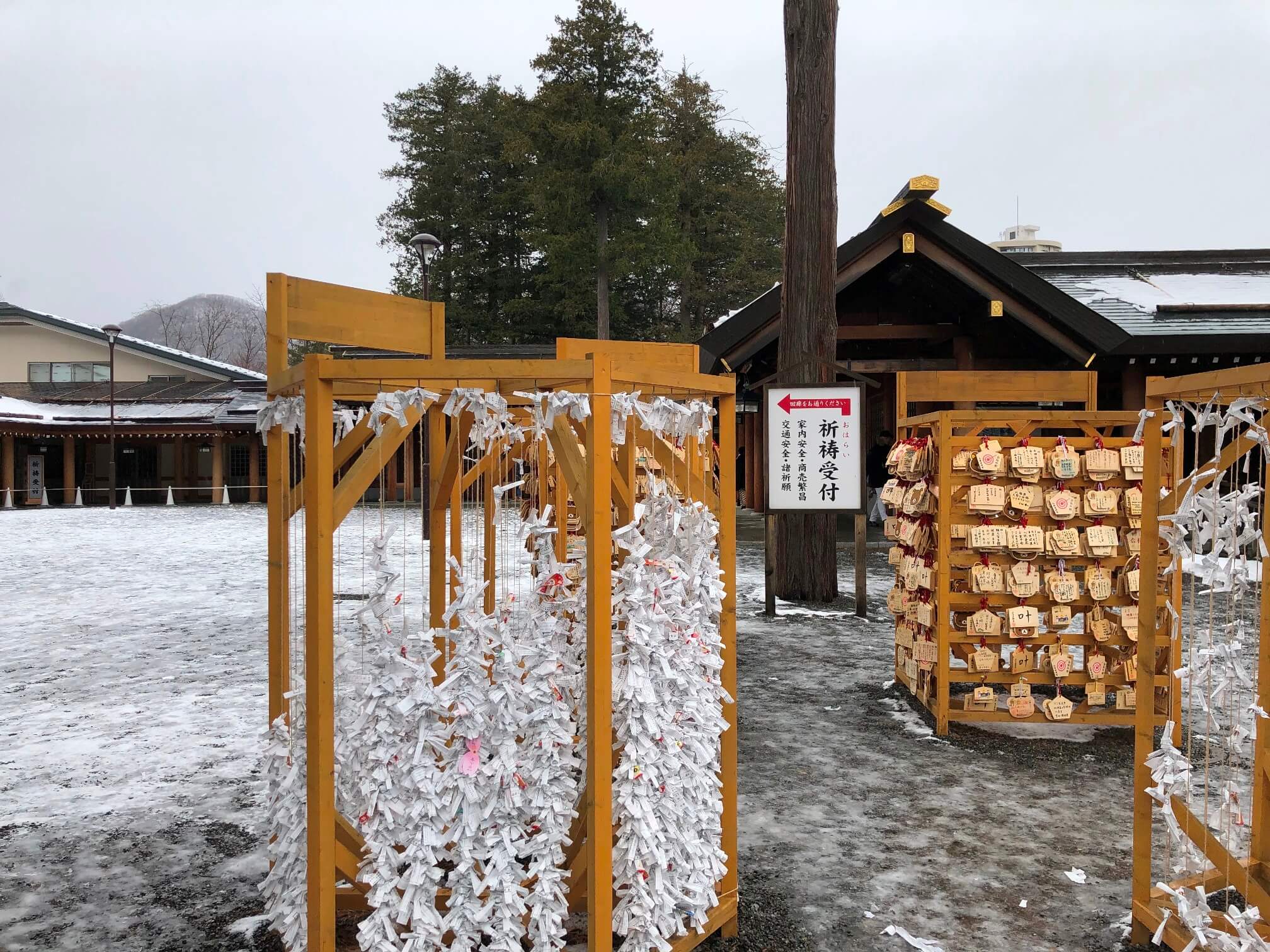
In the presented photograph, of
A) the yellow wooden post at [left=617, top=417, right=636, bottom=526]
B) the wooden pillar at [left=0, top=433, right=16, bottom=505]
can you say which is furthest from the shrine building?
the wooden pillar at [left=0, top=433, right=16, bottom=505]

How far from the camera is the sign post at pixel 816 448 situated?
8.77 metres

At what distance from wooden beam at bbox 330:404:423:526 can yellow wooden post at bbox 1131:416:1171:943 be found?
95.4 inches

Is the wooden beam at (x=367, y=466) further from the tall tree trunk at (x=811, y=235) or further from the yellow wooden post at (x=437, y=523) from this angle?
the tall tree trunk at (x=811, y=235)

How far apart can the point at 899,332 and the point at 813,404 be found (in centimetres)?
562

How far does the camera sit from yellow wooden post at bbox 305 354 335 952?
2.54 metres

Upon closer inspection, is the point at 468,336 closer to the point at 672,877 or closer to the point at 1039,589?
the point at 1039,589

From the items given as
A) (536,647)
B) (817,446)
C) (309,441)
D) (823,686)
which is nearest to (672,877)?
(536,647)

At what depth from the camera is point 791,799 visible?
4.44 m

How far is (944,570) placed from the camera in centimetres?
538

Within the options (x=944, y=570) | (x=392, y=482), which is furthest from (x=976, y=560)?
(x=392, y=482)

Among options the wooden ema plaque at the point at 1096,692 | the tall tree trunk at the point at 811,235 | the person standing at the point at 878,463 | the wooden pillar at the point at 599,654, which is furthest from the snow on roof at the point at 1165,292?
the wooden pillar at the point at 599,654

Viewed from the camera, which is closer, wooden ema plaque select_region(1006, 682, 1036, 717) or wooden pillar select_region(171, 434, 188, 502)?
wooden ema plaque select_region(1006, 682, 1036, 717)

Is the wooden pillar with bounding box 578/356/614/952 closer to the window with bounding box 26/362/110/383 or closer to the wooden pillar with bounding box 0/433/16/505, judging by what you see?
the wooden pillar with bounding box 0/433/16/505

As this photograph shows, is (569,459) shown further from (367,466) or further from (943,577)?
(943,577)
